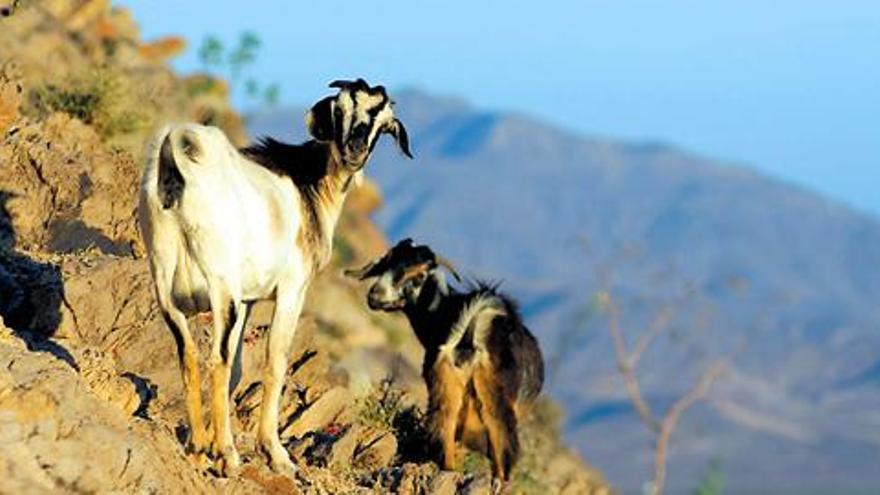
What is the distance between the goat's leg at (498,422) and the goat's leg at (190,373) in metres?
5.10

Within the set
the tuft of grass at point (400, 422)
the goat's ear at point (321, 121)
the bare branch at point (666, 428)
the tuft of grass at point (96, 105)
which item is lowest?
the tuft of grass at point (400, 422)

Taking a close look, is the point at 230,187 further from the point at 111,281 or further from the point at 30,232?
the point at 30,232

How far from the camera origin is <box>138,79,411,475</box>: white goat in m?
12.4

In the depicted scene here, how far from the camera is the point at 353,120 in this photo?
14.0 meters

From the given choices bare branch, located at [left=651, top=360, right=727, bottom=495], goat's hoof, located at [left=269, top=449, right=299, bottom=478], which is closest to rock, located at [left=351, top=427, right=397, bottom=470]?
goat's hoof, located at [left=269, top=449, right=299, bottom=478]

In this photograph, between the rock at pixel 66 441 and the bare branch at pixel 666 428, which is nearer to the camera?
the rock at pixel 66 441

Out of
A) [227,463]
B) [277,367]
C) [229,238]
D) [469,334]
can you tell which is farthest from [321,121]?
[469,334]

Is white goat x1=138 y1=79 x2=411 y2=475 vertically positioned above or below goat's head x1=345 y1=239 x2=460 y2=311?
below

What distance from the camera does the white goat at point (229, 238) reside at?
12406mm

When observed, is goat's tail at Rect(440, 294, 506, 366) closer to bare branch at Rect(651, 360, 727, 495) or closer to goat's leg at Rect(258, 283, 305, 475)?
goat's leg at Rect(258, 283, 305, 475)

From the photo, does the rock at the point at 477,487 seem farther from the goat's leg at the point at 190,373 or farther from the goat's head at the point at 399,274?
the goat's head at the point at 399,274

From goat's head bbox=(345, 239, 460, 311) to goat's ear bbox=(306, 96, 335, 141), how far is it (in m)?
3.59

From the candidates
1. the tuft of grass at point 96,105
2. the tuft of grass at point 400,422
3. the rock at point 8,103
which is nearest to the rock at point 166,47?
the tuft of grass at point 96,105

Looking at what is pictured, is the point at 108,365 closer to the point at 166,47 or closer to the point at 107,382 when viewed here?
the point at 107,382
